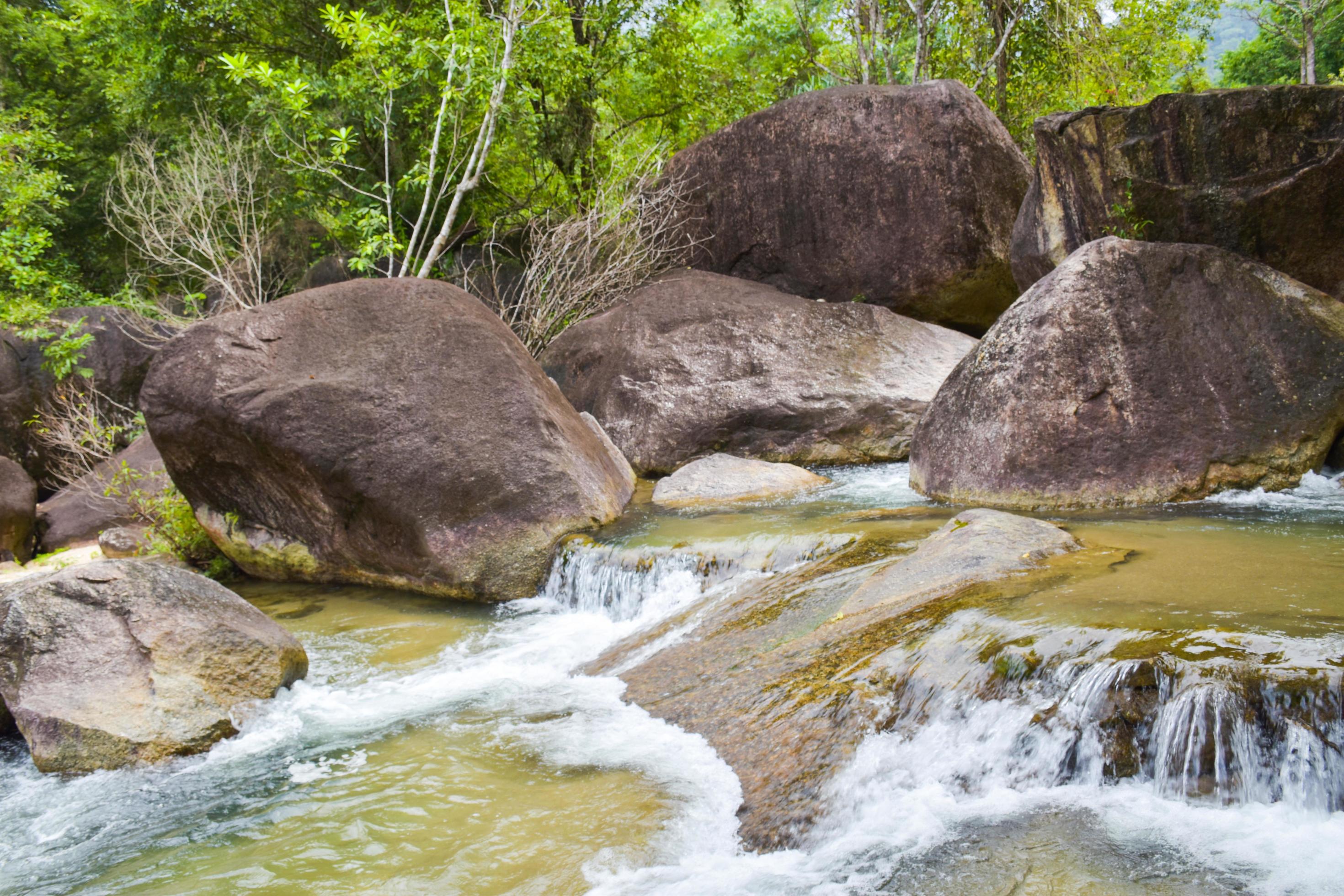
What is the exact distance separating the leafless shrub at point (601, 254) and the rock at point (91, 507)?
448 centimetres

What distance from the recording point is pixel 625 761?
401 cm

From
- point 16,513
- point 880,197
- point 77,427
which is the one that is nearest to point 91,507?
point 16,513

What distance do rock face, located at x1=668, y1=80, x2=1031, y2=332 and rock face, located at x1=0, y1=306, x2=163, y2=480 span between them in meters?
8.21

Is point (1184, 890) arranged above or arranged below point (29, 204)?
below

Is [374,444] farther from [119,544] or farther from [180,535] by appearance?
[119,544]

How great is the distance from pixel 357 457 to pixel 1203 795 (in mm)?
5701

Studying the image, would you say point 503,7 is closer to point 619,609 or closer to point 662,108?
point 662,108

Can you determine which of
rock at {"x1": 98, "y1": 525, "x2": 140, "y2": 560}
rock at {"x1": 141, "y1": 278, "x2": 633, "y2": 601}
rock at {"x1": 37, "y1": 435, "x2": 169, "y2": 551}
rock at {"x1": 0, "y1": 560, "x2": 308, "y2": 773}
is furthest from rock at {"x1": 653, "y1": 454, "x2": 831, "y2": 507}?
rock at {"x1": 37, "y1": 435, "x2": 169, "y2": 551}

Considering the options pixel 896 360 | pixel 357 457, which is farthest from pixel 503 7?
pixel 357 457

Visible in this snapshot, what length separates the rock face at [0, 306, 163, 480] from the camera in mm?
12961

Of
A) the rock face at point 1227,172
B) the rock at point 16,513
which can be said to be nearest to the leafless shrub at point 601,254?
the rock face at point 1227,172

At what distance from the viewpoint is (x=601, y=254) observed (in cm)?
1239

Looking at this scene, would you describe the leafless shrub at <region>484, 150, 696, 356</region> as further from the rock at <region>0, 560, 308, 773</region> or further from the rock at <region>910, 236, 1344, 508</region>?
the rock at <region>0, 560, 308, 773</region>

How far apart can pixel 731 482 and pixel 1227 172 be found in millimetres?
4452
